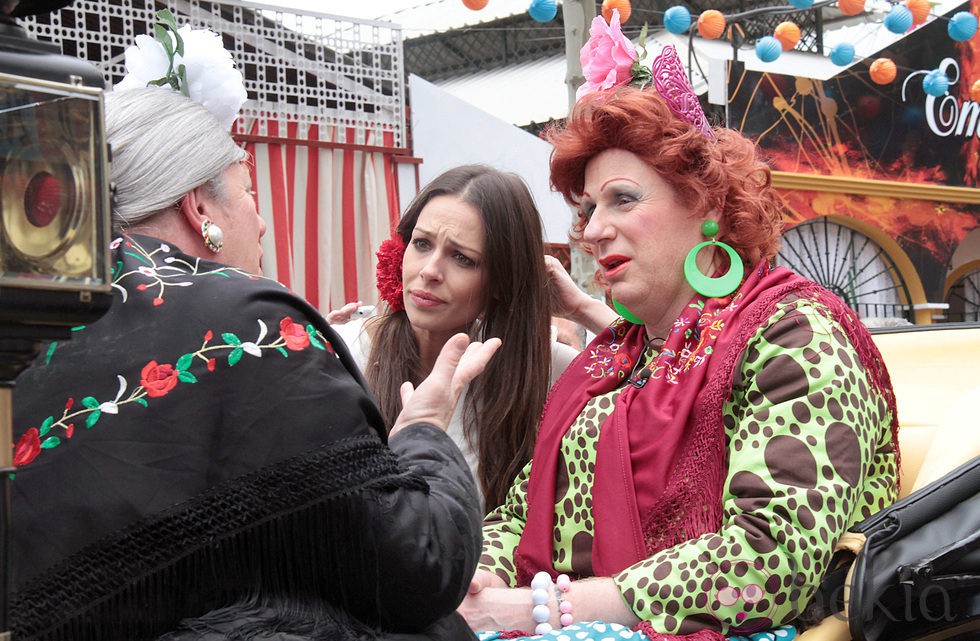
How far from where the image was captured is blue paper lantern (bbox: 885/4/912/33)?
8.75 meters

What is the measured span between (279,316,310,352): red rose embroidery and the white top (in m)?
1.15

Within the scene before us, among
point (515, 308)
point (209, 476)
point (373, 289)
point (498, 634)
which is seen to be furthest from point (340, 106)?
point (209, 476)

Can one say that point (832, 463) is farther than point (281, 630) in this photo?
Yes

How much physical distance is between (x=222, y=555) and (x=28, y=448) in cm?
29

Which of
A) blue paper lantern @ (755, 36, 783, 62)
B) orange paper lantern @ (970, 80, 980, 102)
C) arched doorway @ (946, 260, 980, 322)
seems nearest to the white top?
blue paper lantern @ (755, 36, 783, 62)

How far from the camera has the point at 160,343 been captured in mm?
1391

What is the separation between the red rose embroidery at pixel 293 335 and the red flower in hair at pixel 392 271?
1.71 metres

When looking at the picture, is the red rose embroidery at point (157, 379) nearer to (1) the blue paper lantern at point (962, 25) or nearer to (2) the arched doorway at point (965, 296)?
(1) the blue paper lantern at point (962, 25)

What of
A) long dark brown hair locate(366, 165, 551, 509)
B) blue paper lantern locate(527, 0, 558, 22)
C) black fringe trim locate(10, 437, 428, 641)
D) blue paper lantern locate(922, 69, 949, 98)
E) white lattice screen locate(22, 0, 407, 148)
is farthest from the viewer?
blue paper lantern locate(922, 69, 949, 98)

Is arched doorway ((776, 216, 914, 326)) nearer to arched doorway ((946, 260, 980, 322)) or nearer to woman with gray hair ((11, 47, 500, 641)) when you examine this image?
arched doorway ((946, 260, 980, 322))

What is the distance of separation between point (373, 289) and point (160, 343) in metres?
5.31

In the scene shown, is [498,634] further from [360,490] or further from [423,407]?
[360,490]

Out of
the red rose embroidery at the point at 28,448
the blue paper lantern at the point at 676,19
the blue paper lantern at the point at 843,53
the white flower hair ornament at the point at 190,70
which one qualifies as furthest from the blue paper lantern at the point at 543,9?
the red rose embroidery at the point at 28,448

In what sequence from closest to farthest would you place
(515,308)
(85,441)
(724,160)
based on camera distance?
(85,441) < (724,160) < (515,308)
